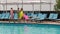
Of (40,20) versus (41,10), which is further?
(41,10)

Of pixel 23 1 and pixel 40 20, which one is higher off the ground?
pixel 23 1

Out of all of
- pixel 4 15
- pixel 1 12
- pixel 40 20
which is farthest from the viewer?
pixel 1 12

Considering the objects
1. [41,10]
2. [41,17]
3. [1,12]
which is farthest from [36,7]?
[1,12]

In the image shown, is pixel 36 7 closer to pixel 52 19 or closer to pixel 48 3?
pixel 48 3

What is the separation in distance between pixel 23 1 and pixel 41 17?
2.87 meters

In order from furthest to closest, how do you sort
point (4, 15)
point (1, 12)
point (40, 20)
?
point (1, 12)
point (4, 15)
point (40, 20)

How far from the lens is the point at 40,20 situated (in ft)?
67.8

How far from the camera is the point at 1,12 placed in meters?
24.0

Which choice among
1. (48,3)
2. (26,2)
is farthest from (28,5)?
(48,3)

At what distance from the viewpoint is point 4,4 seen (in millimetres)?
23078

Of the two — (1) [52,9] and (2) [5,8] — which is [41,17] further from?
(2) [5,8]

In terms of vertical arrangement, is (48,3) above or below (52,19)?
above

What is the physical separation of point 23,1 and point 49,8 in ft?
8.60

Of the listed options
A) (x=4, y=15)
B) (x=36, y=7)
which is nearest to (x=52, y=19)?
(x=36, y=7)
